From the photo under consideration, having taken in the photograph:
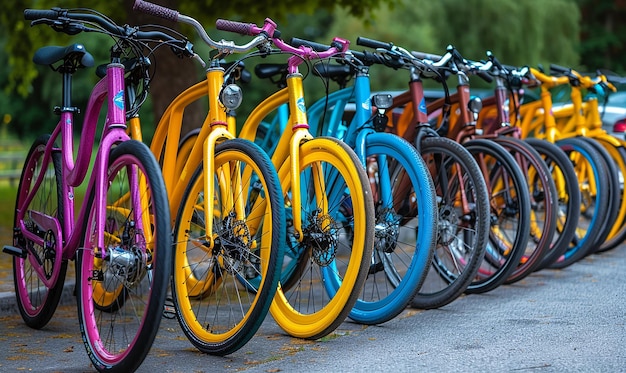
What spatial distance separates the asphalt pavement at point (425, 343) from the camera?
4.10m

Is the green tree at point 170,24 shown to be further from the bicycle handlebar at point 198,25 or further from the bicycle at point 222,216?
the bicycle handlebar at point 198,25

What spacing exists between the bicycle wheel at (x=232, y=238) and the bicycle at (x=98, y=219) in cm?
26

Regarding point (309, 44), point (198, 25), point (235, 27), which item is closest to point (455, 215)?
point (309, 44)

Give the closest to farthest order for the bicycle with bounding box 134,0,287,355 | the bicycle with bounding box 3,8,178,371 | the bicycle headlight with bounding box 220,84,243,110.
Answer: the bicycle with bounding box 3,8,178,371 < the bicycle with bounding box 134,0,287,355 < the bicycle headlight with bounding box 220,84,243,110

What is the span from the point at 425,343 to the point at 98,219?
1.50 metres

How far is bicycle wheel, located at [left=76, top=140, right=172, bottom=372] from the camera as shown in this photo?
3676 millimetres

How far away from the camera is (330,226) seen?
4734 millimetres

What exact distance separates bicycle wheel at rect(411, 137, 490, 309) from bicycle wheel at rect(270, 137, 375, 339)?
0.63 metres

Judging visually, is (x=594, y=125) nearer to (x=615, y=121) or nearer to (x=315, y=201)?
(x=615, y=121)

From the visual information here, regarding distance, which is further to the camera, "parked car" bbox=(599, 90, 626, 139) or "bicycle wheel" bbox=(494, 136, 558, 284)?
"parked car" bbox=(599, 90, 626, 139)

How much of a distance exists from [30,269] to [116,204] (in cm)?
81

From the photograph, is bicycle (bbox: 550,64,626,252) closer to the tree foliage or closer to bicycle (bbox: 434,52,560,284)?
bicycle (bbox: 434,52,560,284)

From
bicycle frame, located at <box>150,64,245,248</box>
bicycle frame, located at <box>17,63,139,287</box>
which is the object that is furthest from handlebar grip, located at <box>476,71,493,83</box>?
bicycle frame, located at <box>17,63,139,287</box>

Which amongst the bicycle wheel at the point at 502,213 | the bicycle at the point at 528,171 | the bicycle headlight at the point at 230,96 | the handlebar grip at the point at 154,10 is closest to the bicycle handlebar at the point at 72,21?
the handlebar grip at the point at 154,10
